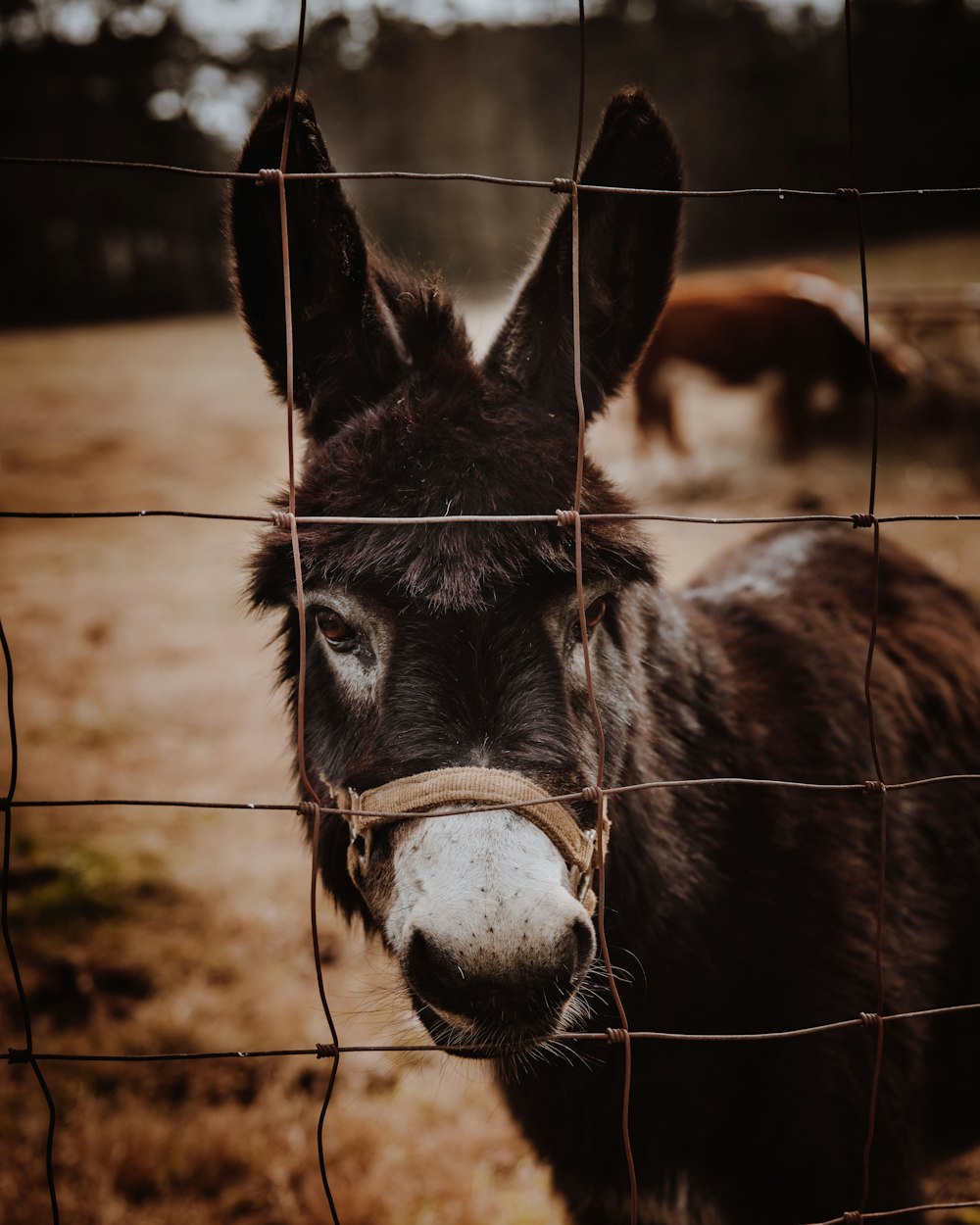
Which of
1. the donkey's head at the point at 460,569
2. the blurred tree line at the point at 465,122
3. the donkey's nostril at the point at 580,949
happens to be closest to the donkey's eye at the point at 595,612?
the donkey's head at the point at 460,569

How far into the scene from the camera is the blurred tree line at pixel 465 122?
18828 mm

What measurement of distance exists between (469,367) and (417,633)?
0.58 metres

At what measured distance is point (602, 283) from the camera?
1.83 m

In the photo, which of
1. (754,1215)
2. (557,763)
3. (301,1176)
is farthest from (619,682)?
(301,1176)

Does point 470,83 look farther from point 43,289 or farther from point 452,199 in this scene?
point 43,289

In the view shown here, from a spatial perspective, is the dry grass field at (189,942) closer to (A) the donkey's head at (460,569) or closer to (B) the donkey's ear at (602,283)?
(A) the donkey's head at (460,569)

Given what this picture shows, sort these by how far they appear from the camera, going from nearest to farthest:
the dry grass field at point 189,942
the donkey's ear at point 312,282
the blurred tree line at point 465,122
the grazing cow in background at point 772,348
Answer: the donkey's ear at point 312,282 → the dry grass field at point 189,942 → the grazing cow in background at point 772,348 → the blurred tree line at point 465,122

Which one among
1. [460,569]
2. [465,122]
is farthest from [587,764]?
[465,122]

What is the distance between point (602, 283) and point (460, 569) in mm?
755

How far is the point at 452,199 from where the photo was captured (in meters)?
21.0

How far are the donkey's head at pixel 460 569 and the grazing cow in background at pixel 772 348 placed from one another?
25.2ft

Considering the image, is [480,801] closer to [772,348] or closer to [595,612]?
[595,612]

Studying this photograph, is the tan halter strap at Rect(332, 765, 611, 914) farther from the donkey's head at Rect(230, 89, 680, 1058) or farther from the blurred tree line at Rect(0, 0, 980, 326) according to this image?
the blurred tree line at Rect(0, 0, 980, 326)

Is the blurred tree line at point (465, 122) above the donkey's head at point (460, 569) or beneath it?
above
